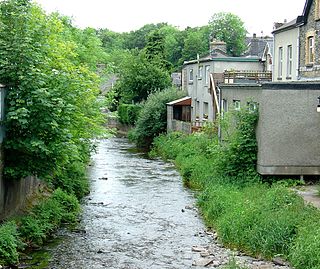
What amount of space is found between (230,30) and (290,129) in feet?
274

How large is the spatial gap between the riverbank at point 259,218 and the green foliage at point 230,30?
252 ft

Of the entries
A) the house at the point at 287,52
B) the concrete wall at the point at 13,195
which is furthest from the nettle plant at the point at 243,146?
the concrete wall at the point at 13,195

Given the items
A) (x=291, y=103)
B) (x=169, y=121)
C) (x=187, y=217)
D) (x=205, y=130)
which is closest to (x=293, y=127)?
(x=291, y=103)

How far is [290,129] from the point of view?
74.9 feet

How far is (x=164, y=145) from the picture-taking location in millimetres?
43875

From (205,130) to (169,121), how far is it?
1373 cm

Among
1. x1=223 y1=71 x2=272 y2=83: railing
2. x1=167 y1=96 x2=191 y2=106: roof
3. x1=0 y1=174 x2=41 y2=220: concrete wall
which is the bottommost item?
x1=0 y1=174 x2=41 y2=220: concrete wall

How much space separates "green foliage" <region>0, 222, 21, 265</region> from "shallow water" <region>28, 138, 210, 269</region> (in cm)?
97

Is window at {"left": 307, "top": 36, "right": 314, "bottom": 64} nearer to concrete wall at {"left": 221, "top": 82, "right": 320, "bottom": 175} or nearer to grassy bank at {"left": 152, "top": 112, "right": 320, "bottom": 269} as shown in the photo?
concrete wall at {"left": 221, "top": 82, "right": 320, "bottom": 175}

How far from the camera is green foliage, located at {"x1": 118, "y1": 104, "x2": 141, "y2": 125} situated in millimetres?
58534

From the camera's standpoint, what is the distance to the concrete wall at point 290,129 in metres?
22.7

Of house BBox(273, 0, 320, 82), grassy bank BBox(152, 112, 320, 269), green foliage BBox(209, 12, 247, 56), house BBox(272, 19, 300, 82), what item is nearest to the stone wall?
house BBox(273, 0, 320, 82)

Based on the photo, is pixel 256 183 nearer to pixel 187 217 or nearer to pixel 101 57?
pixel 187 217

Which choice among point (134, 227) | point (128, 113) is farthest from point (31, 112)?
point (128, 113)
